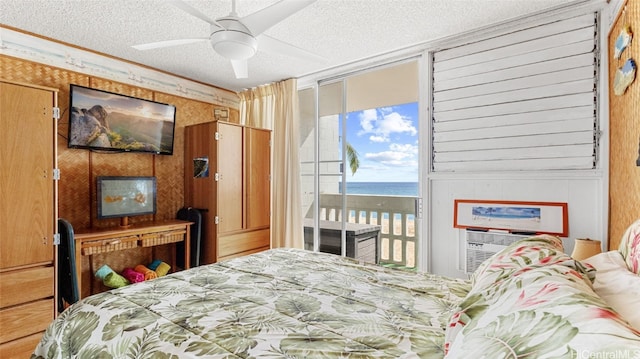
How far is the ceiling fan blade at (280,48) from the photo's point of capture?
7.03ft

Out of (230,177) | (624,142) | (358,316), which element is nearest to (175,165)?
(230,177)

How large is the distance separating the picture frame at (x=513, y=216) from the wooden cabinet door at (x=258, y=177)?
2361 millimetres

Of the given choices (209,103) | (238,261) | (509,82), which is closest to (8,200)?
(238,261)

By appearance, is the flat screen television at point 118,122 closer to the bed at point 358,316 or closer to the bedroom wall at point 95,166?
the bedroom wall at point 95,166

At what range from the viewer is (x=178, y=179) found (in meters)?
3.97

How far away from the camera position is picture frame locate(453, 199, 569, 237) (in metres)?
2.40

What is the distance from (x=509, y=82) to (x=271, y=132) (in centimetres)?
277

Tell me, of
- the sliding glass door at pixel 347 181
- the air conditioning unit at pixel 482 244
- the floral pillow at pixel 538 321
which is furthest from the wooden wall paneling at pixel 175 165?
the floral pillow at pixel 538 321

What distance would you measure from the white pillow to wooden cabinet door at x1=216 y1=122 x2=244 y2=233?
10.8 ft

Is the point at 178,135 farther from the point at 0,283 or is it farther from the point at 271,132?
the point at 0,283

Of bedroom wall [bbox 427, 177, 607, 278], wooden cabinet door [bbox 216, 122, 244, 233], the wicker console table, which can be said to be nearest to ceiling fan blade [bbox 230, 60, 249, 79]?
wooden cabinet door [bbox 216, 122, 244, 233]

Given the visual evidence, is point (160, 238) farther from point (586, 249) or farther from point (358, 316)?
point (586, 249)

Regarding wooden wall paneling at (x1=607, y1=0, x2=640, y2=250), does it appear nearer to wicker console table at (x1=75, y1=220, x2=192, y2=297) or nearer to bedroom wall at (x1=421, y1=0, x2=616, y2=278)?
bedroom wall at (x1=421, y1=0, x2=616, y2=278)

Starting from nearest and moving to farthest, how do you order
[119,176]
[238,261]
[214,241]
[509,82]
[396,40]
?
[238,261], [509,82], [396,40], [119,176], [214,241]
